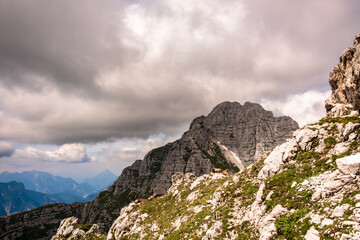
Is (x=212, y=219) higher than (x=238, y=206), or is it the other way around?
(x=238, y=206)

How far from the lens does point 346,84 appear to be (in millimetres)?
36656

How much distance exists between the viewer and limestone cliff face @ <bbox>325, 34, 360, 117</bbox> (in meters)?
33.3

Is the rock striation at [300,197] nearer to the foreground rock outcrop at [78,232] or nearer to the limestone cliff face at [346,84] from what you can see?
the limestone cliff face at [346,84]

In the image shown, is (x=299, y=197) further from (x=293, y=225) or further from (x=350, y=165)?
(x=350, y=165)

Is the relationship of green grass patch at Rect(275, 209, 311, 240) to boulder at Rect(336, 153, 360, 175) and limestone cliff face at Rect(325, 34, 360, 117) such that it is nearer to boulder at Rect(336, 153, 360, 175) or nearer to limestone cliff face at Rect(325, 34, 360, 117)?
boulder at Rect(336, 153, 360, 175)

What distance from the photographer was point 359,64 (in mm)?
32219

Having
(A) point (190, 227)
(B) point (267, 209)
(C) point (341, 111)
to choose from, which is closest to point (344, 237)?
(B) point (267, 209)

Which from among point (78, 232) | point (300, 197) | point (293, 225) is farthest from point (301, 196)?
point (78, 232)

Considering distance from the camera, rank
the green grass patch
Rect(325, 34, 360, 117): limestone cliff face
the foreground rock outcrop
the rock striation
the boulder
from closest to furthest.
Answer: the rock striation, the green grass patch, the boulder, Rect(325, 34, 360, 117): limestone cliff face, the foreground rock outcrop

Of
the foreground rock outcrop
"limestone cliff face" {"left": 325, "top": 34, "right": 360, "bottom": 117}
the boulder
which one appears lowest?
the foreground rock outcrop

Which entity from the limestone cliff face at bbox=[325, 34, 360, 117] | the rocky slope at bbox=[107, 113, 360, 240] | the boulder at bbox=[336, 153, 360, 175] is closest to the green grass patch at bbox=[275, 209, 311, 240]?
the rocky slope at bbox=[107, 113, 360, 240]

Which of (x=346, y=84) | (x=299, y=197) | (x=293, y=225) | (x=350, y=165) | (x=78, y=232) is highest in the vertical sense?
(x=346, y=84)

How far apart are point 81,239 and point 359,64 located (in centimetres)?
8222

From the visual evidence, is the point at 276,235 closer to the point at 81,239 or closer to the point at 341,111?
the point at 341,111
